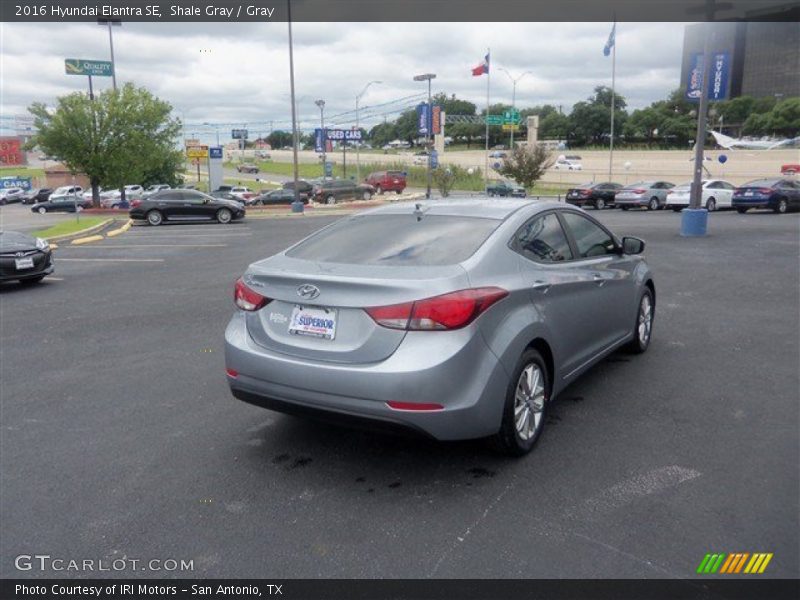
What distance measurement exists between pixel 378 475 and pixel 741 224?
22458mm

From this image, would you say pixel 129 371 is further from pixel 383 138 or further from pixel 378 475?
pixel 383 138

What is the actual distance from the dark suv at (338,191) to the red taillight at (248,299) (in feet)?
138

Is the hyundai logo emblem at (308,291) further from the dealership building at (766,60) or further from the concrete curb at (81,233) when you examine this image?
the dealership building at (766,60)

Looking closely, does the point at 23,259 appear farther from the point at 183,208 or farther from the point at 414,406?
the point at 183,208

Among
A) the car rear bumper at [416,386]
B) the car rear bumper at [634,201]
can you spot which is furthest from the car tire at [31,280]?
the car rear bumper at [634,201]

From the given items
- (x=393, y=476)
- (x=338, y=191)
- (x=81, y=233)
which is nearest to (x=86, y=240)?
(x=81, y=233)

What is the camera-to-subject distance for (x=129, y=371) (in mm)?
6559

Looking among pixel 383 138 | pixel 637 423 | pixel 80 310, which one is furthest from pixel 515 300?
pixel 383 138

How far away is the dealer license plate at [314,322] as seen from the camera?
13.1ft

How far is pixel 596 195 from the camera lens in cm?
3647

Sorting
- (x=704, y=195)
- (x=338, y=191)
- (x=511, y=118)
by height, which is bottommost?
(x=338, y=191)

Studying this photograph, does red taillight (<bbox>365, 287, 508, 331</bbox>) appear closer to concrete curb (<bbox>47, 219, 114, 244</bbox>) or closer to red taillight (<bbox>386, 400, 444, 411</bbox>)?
red taillight (<bbox>386, 400, 444, 411</bbox>)

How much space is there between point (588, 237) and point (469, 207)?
1160 millimetres

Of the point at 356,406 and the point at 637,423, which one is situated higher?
the point at 356,406
